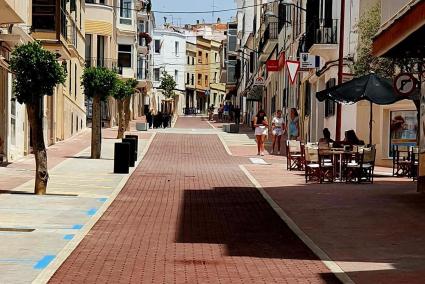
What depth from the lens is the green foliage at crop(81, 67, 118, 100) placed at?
89.7 ft

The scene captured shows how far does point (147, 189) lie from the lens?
1869cm

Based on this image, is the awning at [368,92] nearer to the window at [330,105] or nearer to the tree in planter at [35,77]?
the tree in planter at [35,77]

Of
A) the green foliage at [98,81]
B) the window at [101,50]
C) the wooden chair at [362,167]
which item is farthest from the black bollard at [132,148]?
the window at [101,50]

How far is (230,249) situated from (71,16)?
2881 cm

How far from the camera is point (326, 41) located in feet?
102

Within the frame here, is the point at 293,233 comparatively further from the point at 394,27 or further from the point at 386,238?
the point at 394,27

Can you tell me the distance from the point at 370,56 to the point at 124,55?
40.5m

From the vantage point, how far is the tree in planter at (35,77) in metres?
16.2

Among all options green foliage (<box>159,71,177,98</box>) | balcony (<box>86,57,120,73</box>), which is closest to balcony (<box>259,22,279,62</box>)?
balcony (<box>86,57,120,73</box>)

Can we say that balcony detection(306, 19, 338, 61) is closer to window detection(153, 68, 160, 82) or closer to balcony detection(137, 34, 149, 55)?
balcony detection(137, 34, 149, 55)

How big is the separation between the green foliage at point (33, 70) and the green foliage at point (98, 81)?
35.6 feet

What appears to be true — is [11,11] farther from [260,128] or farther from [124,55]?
[124,55]

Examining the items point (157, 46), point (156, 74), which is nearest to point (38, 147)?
point (156, 74)

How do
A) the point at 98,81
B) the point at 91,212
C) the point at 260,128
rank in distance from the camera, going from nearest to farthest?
the point at 91,212 → the point at 98,81 → the point at 260,128
